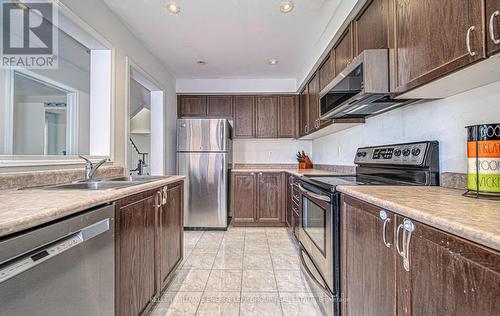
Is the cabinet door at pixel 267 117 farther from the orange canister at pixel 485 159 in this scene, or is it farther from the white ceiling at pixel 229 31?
the orange canister at pixel 485 159

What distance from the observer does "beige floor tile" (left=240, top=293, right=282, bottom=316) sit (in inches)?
67.2

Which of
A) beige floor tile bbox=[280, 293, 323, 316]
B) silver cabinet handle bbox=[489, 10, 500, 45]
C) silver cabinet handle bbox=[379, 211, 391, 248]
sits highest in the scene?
silver cabinet handle bbox=[489, 10, 500, 45]

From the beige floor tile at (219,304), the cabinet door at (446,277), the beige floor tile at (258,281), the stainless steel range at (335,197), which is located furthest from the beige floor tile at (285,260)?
the cabinet door at (446,277)

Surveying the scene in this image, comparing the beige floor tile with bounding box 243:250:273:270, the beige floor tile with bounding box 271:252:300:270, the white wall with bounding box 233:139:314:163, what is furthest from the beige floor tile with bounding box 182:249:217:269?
the white wall with bounding box 233:139:314:163

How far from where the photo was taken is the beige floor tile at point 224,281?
2.01m

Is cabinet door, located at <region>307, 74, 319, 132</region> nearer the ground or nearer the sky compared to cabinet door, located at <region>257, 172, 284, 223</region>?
nearer the sky

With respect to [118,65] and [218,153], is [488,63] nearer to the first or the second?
[118,65]

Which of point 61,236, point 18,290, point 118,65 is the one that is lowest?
point 18,290

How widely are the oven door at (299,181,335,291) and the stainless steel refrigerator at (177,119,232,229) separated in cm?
174

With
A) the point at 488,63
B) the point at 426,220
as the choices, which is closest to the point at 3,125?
the point at 426,220

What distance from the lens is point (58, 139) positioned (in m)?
3.23

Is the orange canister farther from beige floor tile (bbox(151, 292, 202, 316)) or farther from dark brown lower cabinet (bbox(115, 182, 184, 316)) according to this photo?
beige floor tile (bbox(151, 292, 202, 316))

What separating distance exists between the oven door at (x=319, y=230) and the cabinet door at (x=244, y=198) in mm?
1649

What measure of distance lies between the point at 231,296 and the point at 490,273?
1.72 m
